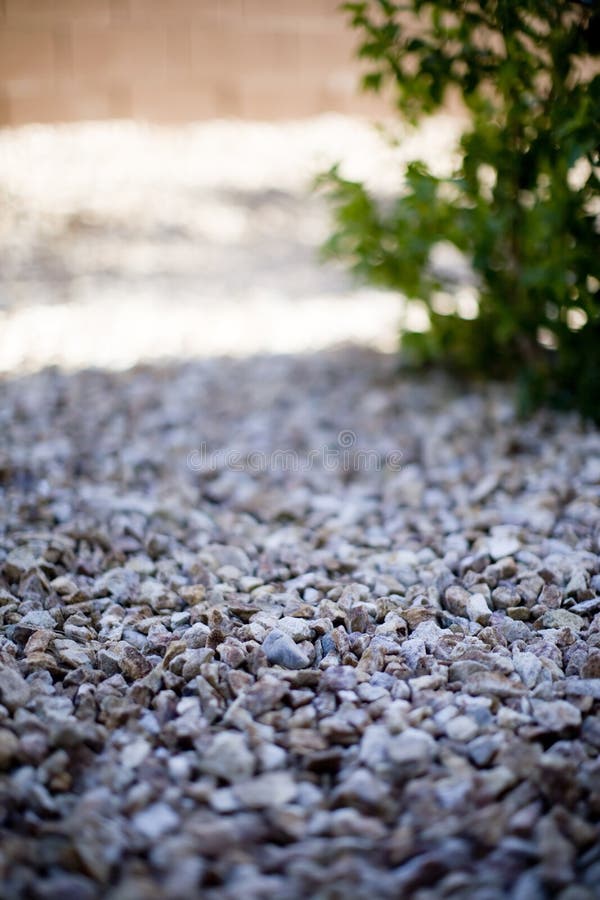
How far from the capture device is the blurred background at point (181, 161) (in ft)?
11.6

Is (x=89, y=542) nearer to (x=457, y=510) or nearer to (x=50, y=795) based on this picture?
(x=50, y=795)

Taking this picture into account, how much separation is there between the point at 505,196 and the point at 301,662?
1562mm

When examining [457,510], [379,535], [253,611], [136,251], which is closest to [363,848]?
[253,611]

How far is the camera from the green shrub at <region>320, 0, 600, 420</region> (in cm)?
189

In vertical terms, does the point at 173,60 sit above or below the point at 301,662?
above

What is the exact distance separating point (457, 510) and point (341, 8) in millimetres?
1430

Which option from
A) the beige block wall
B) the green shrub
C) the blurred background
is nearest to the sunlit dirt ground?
the blurred background

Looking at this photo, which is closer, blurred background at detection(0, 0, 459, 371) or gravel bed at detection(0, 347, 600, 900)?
gravel bed at detection(0, 347, 600, 900)

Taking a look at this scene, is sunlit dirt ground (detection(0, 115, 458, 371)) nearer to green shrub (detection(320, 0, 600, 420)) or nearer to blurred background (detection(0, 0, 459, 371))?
blurred background (detection(0, 0, 459, 371))

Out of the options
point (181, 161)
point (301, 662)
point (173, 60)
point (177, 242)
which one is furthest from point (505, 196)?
point (173, 60)

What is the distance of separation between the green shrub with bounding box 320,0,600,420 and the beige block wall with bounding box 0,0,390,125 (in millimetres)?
2978

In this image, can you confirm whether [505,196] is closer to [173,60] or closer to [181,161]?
[181,161]

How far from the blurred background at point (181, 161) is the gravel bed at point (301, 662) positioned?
1.21m

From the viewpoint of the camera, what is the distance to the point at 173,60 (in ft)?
15.5
